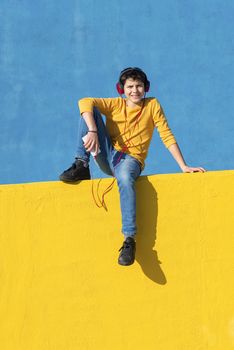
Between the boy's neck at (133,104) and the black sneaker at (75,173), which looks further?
the boy's neck at (133,104)

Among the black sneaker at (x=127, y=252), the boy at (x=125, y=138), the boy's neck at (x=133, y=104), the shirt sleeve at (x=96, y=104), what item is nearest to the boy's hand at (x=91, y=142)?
the boy at (x=125, y=138)

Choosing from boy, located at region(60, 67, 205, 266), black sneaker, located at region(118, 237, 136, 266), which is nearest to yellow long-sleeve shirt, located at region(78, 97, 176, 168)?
boy, located at region(60, 67, 205, 266)

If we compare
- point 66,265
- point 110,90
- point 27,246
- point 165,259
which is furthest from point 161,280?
point 110,90

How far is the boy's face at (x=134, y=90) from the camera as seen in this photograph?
8.43ft

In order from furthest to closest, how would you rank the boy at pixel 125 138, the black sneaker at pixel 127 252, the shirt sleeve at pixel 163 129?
1. the shirt sleeve at pixel 163 129
2. the boy at pixel 125 138
3. the black sneaker at pixel 127 252

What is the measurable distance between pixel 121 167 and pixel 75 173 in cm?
21

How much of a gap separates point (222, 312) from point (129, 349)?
0.44 metres

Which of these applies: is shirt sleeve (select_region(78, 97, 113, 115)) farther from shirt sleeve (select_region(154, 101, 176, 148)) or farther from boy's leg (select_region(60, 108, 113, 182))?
shirt sleeve (select_region(154, 101, 176, 148))

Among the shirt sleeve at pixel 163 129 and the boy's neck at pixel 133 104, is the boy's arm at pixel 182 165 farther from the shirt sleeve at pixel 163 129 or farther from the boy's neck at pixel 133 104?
the boy's neck at pixel 133 104

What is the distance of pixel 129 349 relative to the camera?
2402 millimetres

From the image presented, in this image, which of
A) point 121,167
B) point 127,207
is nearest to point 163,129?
point 121,167

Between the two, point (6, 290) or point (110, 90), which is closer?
point (6, 290)

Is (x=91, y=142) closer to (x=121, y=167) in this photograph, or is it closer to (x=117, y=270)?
(x=121, y=167)

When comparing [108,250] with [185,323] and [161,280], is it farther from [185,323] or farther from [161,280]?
[185,323]
